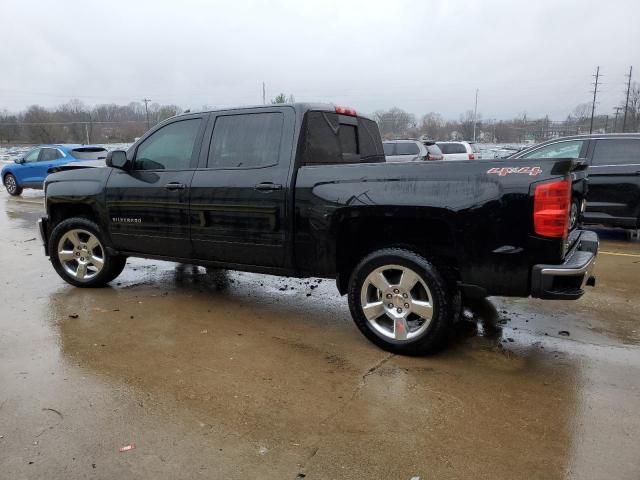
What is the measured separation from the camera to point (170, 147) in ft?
16.3

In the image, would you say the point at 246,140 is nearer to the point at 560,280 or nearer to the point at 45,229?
the point at 560,280

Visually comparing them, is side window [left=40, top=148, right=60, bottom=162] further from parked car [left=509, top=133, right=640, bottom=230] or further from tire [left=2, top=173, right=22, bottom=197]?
parked car [left=509, top=133, right=640, bottom=230]

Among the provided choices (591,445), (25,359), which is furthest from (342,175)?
(25,359)

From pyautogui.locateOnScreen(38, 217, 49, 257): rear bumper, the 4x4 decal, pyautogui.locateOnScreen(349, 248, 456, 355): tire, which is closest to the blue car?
pyautogui.locateOnScreen(38, 217, 49, 257): rear bumper

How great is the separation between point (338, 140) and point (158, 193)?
184 centimetres

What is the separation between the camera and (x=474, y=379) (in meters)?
3.46

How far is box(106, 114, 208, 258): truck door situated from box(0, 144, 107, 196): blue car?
12.1 metres

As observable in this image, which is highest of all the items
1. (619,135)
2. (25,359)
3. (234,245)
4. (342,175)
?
(619,135)

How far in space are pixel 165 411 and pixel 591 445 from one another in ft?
8.04

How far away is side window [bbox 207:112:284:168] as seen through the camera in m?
4.32

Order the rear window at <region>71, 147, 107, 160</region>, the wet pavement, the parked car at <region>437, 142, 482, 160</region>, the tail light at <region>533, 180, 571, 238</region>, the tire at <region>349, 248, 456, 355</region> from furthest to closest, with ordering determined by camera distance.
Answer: the parked car at <region>437, 142, 482, 160</region>, the rear window at <region>71, 147, 107, 160</region>, the tire at <region>349, 248, 456, 355</region>, the tail light at <region>533, 180, 571, 238</region>, the wet pavement

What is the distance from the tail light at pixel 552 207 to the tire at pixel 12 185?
61.3 ft

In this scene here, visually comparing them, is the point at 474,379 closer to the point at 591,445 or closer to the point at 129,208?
the point at 591,445

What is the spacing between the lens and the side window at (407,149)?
15797mm
